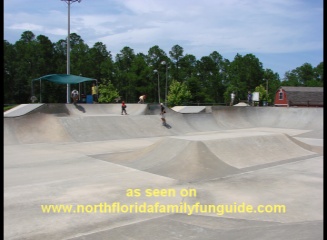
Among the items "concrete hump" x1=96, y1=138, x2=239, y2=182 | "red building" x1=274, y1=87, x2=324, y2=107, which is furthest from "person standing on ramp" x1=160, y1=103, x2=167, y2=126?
"red building" x1=274, y1=87, x2=324, y2=107

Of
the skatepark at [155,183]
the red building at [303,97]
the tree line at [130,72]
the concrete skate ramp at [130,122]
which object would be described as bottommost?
the skatepark at [155,183]

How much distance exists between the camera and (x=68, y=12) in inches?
1023

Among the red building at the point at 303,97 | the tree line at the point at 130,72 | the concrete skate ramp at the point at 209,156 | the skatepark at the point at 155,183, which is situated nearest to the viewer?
the skatepark at the point at 155,183

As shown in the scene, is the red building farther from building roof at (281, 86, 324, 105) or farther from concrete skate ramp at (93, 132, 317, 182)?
concrete skate ramp at (93, 132, 317, 182)

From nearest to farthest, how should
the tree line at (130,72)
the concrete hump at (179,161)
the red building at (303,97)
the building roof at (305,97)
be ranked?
the concrete hump at (179,161) < the red building at (303,97) < the building roof at (305,97) < the tree line at (130,72)

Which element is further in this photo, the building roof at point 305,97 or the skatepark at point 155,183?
the building roof at point 305,97

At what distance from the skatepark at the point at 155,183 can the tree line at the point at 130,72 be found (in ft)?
151

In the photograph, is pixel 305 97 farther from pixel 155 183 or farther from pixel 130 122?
pixel 155 183

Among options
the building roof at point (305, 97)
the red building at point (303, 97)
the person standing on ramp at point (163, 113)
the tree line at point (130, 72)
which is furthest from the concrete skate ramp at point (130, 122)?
the tree line at point (130, 72)

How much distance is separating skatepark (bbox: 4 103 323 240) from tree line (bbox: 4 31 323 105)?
4597 centimetres

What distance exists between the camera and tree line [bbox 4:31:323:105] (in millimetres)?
62125

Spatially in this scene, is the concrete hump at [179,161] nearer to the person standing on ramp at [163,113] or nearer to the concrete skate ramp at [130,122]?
the concrete skate ramp at [130,122]

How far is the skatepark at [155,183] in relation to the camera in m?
4.20

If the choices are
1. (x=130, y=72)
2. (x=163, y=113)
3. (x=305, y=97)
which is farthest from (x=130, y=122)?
(x=130, y=72)
